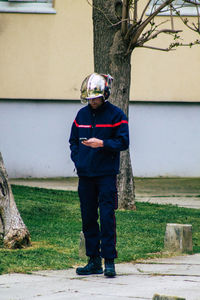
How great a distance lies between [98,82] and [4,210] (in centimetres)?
235

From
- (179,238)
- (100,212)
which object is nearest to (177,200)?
(179,238)

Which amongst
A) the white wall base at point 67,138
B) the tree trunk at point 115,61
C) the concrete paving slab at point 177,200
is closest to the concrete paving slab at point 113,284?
the tree trunk at point 115,61

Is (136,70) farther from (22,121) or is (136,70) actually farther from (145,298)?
(145,298)

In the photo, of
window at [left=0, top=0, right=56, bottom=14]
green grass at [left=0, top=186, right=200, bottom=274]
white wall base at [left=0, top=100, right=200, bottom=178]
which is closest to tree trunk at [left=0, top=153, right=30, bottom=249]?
green grass at [left=0, top=186, right=200, bottom=274]

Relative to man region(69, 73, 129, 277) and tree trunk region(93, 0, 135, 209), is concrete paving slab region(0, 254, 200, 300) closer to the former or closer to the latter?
man region(69, 73, 129, 277)

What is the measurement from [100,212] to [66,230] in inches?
124

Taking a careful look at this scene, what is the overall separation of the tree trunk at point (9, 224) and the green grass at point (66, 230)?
4.9 inches

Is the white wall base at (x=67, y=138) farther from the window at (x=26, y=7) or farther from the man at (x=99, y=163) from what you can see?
the man at (x=99, y=163)

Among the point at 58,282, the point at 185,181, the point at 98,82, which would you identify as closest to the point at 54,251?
the point at 58,282

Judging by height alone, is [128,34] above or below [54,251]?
above

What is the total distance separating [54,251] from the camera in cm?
791

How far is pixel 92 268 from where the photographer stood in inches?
265

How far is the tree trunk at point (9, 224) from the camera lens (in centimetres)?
807

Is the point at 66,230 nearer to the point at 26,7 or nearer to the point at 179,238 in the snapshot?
the point at 179,238
